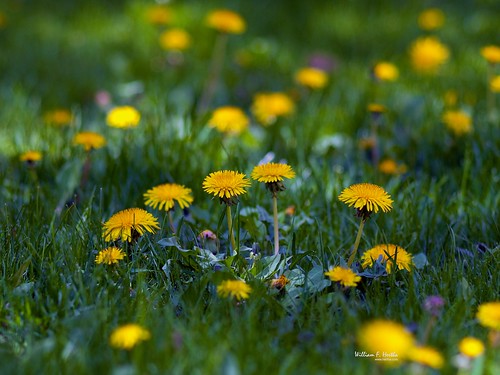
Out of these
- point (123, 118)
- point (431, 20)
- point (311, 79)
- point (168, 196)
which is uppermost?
point (431, 20)

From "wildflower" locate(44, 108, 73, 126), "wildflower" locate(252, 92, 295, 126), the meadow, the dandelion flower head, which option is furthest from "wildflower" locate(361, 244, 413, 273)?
"wildflower" locate(44, 108, 73, 126)

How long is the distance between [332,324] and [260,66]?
251cm

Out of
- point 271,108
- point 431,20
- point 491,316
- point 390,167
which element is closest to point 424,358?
point 491,316

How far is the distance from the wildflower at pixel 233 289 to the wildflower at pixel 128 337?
26cm

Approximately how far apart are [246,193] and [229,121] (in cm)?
87

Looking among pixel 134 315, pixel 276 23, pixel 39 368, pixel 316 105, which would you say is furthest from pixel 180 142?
pixel 276 23

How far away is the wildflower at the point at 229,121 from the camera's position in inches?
117

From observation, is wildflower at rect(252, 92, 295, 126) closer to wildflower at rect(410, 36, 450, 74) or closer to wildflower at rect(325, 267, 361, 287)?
wildflower at rect(410, 36, 450, 74)

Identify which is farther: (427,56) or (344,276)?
(427,56)

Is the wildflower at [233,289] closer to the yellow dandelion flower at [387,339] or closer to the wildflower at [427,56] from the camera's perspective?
the yellow dandelion flower at [387,339]

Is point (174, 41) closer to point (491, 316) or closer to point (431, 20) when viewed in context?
point (431, 20)

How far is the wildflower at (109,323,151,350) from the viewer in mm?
1406

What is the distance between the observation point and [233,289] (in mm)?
1653

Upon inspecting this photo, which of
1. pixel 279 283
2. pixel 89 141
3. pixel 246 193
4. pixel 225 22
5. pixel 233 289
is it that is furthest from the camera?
pixel 225 22
